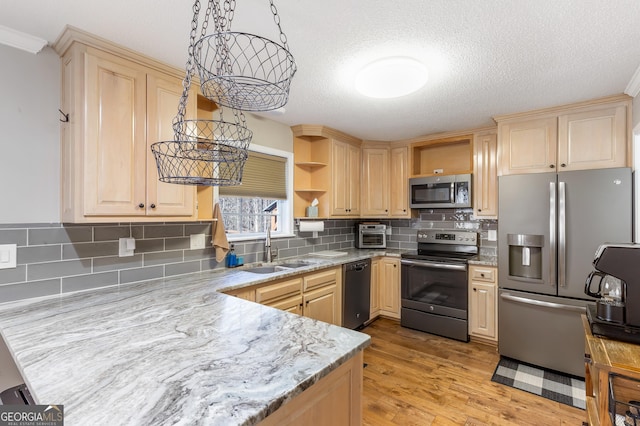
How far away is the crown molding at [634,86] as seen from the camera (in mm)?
2126

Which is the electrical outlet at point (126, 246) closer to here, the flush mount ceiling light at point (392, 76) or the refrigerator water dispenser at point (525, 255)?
the flush mount ceiling light at point (392, 76)

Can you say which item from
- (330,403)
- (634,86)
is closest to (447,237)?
(634,86)

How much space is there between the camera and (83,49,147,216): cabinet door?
5.54 feet

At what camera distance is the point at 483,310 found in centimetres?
316

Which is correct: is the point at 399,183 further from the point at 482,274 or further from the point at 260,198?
the point at 260,198

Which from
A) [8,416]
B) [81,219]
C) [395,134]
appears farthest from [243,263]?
[395,134]

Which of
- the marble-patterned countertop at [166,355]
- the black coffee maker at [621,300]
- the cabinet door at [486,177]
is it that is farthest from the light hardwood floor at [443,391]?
the cabinet door at [486,177]

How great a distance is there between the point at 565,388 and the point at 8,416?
3317mm

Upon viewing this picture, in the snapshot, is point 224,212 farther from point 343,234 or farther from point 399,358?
point 399,358

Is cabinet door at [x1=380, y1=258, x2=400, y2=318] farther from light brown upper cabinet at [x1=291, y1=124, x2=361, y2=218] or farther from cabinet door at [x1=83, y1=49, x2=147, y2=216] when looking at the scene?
cabinet door at [x1=83, y1=49, x2=147, y2=216]

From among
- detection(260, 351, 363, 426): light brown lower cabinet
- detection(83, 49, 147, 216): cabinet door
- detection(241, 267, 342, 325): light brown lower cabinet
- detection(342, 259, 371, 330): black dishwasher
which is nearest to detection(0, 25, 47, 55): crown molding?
detection(83, 49, 147, 216): cabinet door

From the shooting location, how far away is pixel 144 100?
191 cm

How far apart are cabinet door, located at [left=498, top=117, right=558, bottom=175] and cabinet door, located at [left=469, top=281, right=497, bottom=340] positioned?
1194mm

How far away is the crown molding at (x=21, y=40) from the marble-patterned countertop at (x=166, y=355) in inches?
55.6
